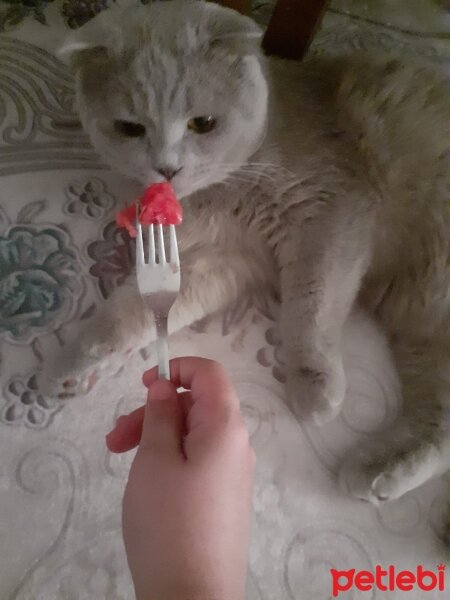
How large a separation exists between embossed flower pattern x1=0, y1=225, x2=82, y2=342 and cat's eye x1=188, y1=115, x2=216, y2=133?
352 mm

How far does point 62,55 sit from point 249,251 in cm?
44

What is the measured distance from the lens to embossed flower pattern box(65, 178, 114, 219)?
1.05 m

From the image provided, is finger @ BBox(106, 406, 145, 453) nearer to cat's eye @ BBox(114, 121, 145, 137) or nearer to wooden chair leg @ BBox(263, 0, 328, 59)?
cat's eye @ BBox(114, 121, 145, 137)

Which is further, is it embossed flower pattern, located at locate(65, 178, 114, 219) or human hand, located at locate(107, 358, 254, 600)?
embossed flower pattern, located at locate(65, 178, 114, 219)

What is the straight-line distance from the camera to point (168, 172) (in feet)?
2.52

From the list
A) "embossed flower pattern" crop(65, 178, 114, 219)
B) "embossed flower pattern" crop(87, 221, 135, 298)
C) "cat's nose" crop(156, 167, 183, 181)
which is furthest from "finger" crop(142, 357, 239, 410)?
"embossed flower pattern" crop(65, 178, 114, 219)

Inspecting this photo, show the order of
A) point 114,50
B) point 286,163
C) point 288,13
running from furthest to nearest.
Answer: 1. point 288,13
2. point 286,163
3. point 114,50

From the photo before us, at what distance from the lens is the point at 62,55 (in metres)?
0.82

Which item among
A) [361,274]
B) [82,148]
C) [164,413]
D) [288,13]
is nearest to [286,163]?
[361,274]

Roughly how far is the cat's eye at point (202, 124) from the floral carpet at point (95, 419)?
302 mm

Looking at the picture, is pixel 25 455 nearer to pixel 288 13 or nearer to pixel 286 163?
pixel 286 163

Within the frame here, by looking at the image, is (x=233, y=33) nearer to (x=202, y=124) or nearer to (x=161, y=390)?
(x=202, y=124)

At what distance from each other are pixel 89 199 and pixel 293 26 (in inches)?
20.2

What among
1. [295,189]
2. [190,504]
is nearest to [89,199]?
[295,189]
